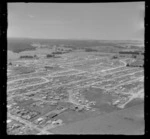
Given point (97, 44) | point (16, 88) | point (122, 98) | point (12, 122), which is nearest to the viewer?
point (12, 122)

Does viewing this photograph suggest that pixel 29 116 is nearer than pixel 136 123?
No

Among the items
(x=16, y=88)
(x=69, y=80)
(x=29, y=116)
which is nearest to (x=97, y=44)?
(x=69, y=80)
